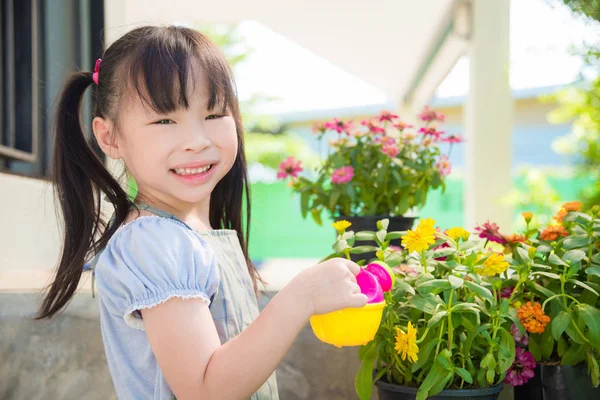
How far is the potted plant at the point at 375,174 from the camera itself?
77.3 inches

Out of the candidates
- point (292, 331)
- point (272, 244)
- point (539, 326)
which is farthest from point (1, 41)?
point (272, 244)

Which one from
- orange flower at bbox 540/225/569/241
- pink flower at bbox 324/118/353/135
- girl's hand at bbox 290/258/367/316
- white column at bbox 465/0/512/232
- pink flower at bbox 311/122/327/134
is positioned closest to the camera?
Answer: girl's hand at bbox 290/258/367/316

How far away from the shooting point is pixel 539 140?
1316 centimetres

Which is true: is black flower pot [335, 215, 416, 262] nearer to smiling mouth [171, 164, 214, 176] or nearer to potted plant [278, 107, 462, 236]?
potted plant [278, 107, 462, 236]

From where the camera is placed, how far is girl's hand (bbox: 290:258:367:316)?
0.88 metres

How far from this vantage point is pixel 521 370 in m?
1.19

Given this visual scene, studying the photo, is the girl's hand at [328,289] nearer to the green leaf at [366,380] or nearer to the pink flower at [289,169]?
the green leaf at [366,380]

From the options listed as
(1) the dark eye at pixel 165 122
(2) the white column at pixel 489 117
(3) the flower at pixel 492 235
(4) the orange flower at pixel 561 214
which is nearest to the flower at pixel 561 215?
(4) the orange flower at pixel 561 214

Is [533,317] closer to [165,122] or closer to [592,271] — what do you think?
[592,271]

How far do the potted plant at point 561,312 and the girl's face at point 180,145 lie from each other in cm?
57

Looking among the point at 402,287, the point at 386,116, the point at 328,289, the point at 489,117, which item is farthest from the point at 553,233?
the point at 489,117

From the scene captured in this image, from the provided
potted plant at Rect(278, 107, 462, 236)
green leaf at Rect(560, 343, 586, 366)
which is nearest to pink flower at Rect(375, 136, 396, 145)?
potted plant at Rect(278, 107, 462, 236)

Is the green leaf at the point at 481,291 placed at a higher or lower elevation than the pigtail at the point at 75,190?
lower

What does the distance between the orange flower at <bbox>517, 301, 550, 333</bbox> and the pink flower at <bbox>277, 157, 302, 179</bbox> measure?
1090 millimetres
